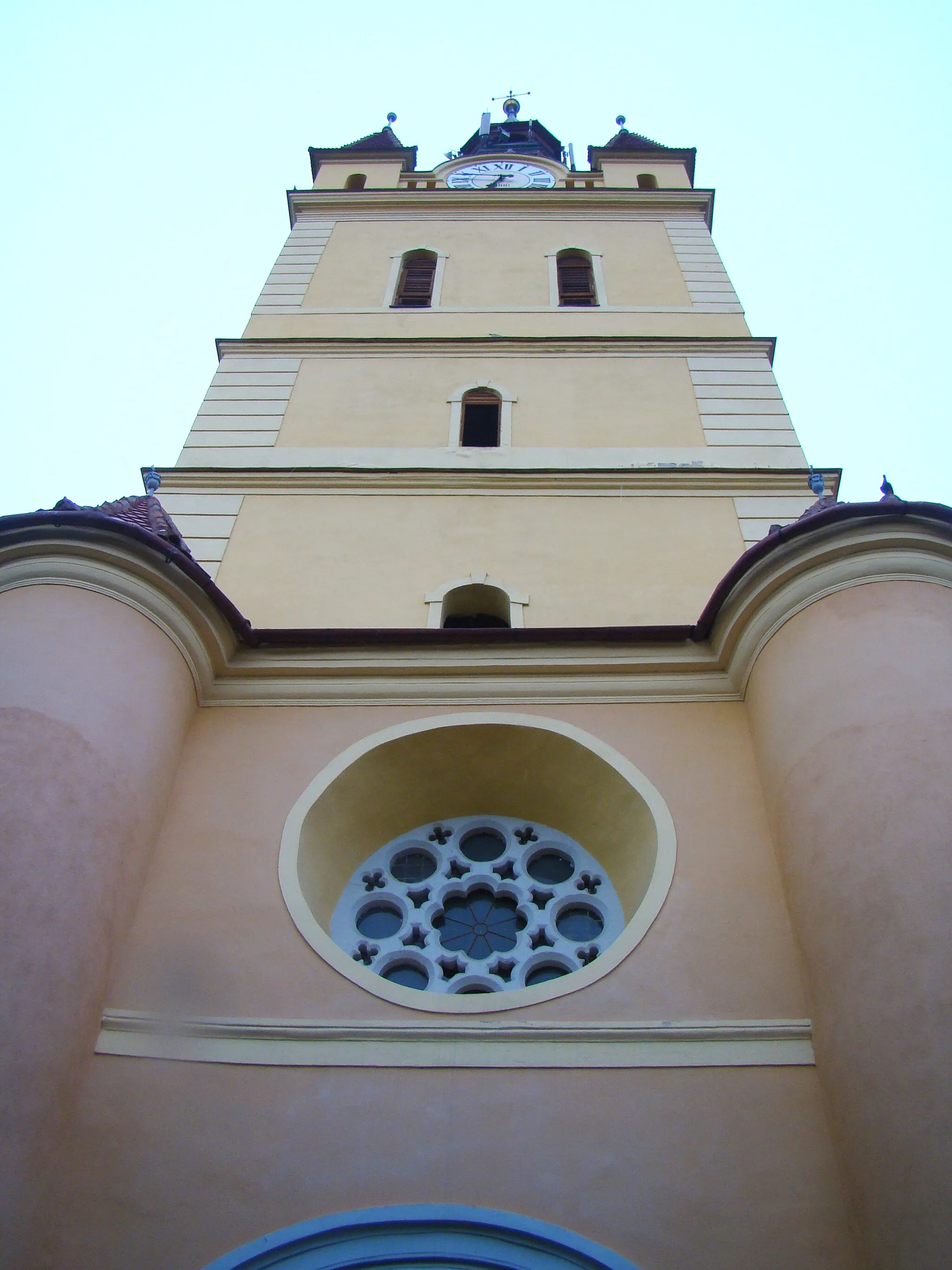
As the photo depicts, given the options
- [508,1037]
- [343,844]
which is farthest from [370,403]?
[508,1037]

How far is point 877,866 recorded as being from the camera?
5742 millimetres

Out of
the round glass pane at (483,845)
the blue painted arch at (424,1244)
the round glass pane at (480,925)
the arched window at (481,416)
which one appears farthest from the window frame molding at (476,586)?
the blue painted arch at (424,1244)

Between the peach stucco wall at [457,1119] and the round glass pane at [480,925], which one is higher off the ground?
the round glass pane at [480,925]

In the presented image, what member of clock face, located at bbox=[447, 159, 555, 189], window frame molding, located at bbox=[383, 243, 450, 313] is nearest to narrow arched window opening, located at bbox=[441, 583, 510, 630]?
window frame molding, located at bbox=[383, 243, 450, 313]

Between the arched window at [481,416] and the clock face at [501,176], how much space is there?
931 cm

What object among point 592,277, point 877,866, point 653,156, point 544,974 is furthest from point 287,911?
point 653,156

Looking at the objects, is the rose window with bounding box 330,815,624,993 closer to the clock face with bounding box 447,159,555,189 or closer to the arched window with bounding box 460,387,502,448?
the arched window with bounding box 460,387,502,448

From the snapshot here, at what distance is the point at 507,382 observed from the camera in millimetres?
13375

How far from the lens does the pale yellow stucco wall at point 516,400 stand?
40.5 feet

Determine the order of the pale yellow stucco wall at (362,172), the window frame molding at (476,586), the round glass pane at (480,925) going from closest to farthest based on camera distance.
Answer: the round glass pane at (480,925)
the window frame molding at (476,586)
the pale yellow stucco wall at (362,172)

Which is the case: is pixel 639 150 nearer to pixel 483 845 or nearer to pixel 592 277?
pixel 592 277

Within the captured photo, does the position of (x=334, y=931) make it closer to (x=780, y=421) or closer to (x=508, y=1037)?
(x=508, y=1037)

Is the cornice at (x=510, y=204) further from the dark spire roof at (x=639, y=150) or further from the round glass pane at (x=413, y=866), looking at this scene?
the round glass pane at (x=413, y=866)

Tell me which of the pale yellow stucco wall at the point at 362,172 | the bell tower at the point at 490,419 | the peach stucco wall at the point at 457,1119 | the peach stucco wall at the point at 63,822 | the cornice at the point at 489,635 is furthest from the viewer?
the pale yellow stucco wall at the point at 362,172
